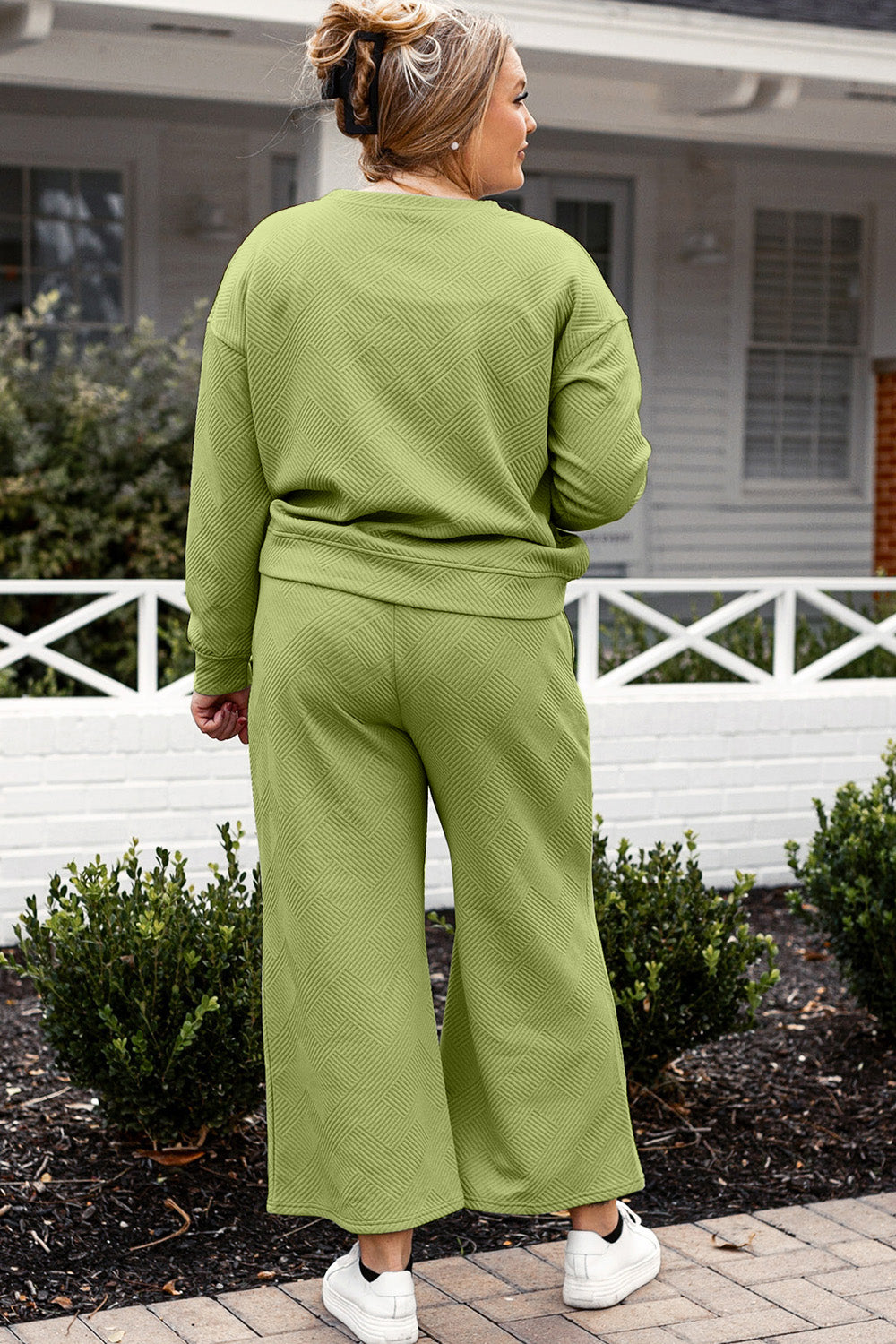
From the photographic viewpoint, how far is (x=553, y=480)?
2564mm

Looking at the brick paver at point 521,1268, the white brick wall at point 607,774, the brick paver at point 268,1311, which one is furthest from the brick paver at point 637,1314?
the white brick wall at point 607,774

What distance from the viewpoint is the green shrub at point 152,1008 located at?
10.8 feet

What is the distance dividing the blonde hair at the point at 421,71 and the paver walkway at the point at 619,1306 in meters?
1.87

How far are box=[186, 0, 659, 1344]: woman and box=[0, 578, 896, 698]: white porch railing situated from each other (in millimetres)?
2618

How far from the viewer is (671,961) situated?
3.67 metres

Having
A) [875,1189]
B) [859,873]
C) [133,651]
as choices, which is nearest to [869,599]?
[133,651]

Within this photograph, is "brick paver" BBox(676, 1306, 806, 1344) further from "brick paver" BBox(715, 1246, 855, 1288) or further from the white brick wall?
the white brick wall

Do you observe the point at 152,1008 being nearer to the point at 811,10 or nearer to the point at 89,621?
the point at 89,621

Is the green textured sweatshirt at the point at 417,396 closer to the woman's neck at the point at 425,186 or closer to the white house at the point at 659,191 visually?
the woman's neck at the point at 425,186

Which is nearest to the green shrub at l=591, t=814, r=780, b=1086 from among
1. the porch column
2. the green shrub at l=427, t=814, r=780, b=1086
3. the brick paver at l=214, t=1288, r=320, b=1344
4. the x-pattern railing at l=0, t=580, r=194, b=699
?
the green shrub at l=427, t=814, r=780, b=1086

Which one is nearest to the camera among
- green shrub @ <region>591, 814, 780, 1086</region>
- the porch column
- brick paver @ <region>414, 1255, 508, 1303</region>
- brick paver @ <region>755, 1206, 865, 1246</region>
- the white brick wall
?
brick paver @ <region>414, 1255, 508, 1303</region>

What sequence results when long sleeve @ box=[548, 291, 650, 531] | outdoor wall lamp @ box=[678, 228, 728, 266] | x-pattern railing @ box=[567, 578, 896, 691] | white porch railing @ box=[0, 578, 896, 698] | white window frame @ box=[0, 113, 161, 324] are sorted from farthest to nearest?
outdoor wall lamp @ box=[678, 228, 728, 266], white window frame @ box=[0, 113, 161, 324], x-pattern railing @ box=[567, 578, 896, 691], white porch railing @ box=[0, 578, 896, 698], long sleeve @ box=[548, 291, 650, 531]

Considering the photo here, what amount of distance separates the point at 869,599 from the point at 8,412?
216 inches

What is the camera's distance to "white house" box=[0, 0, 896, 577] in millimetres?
7207
